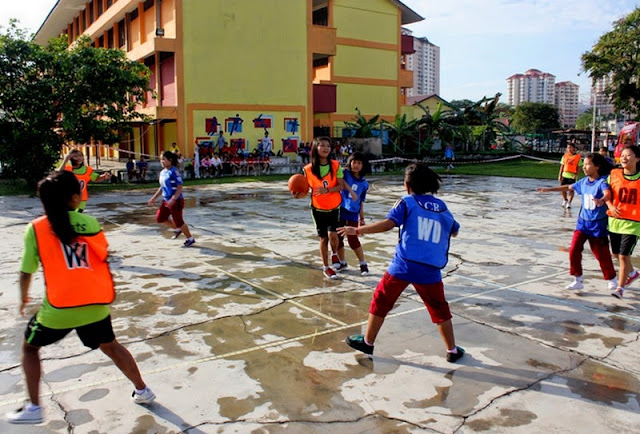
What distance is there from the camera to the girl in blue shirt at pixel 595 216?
6.36m

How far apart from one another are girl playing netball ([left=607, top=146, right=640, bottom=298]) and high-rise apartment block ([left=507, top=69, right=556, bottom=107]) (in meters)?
143

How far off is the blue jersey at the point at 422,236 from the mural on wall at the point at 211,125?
23.4 meters

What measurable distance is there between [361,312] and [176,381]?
2.22m

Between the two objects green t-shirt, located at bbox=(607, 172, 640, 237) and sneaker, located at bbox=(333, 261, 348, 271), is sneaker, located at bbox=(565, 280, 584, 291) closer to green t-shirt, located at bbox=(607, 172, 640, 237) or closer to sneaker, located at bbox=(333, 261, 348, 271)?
green t-shirt, located at bbox=(607, 172, 640, 237)

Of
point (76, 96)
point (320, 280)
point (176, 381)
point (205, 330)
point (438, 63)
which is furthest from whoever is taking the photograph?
point (438, 63)

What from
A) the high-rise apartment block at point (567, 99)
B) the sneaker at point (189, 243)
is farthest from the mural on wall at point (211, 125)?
the high-rise apartment block at point (567, 99)

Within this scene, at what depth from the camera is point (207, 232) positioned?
424 inches

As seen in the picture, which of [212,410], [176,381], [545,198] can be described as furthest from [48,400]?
[545,198]

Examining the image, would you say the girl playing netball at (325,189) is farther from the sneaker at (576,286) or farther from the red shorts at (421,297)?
the sneaker at (576,286)

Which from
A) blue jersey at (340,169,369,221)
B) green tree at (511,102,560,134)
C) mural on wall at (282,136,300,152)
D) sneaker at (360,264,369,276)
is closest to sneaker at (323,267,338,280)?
sneaker at (360,264,369,276)

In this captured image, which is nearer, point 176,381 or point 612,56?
point 176,381

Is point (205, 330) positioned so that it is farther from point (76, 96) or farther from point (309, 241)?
point (76, 96)

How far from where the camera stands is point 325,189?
697 centimetres

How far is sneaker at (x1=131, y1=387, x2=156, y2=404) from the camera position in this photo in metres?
3.92
